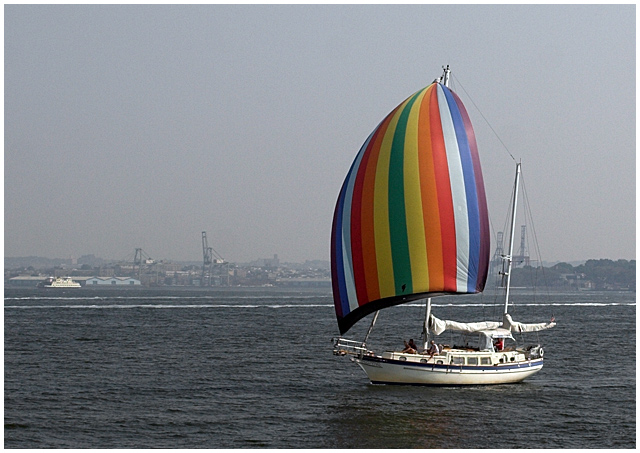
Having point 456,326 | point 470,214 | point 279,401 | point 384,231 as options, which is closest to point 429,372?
point 456,326

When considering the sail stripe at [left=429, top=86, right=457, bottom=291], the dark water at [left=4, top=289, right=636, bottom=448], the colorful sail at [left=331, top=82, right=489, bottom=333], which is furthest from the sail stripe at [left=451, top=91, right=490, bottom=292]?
the dark water at [left=4, top=289, right=636, bottom=448]

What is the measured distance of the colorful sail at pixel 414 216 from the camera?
1158 inches

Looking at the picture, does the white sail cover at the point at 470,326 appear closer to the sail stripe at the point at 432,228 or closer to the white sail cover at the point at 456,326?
the white sail cover at the point at 456,326

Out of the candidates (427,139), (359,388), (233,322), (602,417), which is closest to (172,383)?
(359,388)

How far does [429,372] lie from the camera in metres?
29.2

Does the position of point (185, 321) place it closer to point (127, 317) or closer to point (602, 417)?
point (127, 317)

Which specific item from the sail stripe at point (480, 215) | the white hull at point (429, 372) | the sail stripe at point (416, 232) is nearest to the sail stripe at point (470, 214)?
the sail stripe at point (480, 215)

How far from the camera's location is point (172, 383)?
107ft

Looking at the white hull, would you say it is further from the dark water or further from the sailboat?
the dark water

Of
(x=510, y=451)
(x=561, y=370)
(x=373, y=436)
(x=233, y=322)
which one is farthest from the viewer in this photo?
(x=233, y=322)

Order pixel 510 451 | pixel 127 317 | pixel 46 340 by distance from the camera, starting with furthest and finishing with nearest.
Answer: pixel 127 317
pixel 46 340
pixel 510 451

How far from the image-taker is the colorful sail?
29.4 m

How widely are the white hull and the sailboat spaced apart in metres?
0.03

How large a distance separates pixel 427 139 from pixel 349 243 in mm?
3949
